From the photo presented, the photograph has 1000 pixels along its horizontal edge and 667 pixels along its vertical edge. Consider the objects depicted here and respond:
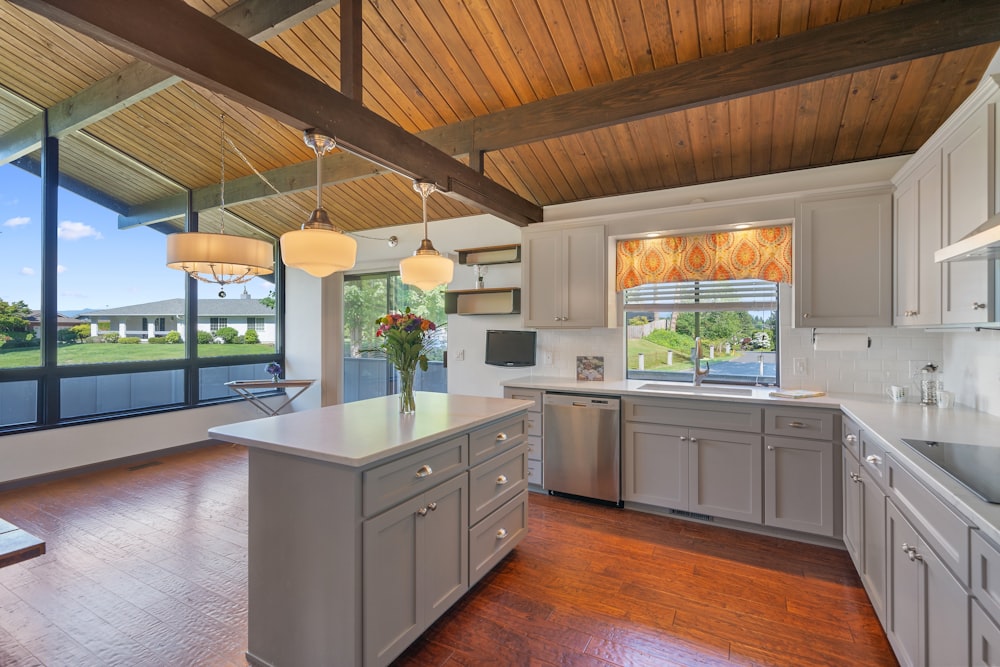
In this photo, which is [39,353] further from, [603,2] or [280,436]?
[603,2]

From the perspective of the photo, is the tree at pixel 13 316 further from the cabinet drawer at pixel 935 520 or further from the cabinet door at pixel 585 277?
the cabinet drawer at pixel 935 520

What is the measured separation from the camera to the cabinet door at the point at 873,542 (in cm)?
194

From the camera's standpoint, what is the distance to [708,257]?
3.63m

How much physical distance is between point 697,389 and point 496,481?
6.25ft

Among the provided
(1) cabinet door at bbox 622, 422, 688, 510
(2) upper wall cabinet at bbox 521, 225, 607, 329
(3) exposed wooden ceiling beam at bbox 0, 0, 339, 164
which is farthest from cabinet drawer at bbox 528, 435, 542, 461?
(3) exposed wooden ceiling beam at bbox 0, 0, 339, 164

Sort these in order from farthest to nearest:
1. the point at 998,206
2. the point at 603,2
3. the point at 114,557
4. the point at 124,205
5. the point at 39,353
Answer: the point at 124,205
the point at 39,353
the point at 114,557
the point at 603,2
the point at 998,206

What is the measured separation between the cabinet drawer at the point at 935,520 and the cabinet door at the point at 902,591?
8cm

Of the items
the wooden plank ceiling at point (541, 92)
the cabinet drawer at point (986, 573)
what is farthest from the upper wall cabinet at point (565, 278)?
the cabinet drawer at point (986, 573)

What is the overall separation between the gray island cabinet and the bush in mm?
4302

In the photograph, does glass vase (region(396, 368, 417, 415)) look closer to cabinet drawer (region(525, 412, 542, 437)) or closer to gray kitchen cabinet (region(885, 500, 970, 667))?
cabinet drawer (region(525, 412, 542, 437))

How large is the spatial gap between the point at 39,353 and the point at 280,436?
412 cm

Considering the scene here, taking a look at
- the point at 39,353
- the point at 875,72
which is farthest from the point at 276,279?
the point at 875,72

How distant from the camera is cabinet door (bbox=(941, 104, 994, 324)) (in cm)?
182

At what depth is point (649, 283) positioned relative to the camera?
12.8 ft
